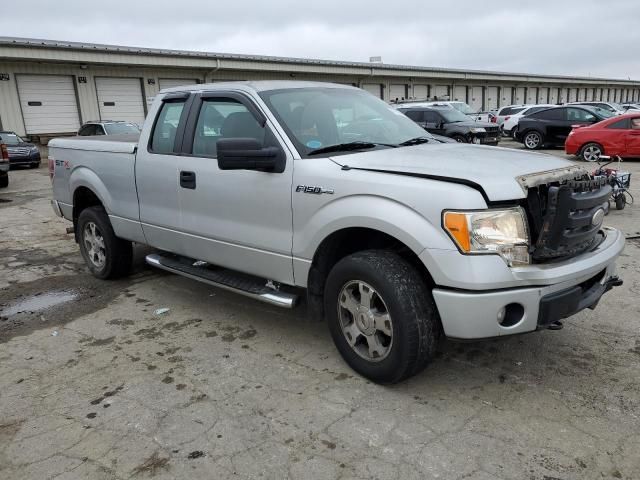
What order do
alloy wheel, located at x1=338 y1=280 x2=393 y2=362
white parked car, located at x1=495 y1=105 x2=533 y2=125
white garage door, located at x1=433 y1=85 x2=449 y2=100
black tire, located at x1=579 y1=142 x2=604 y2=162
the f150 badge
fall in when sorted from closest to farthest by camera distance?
alloy wheel, located at x1=338 y1=280 x2=393 y2=362
the f150 badge
black tire, located at x1=579 y1=142 x2=604 y2=162
white parked car, located at x1=495 y1=105 x2=533 y2=125
white garage door, located at x1=433 y1=85 x2=449 y2=100

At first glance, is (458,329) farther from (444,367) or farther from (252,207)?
(252,207)

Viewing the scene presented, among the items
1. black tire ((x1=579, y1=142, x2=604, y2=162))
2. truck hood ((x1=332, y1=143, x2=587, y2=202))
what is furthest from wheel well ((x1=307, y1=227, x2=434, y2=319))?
black tire ((x1=579, y1=142, x2=604, y2=162))

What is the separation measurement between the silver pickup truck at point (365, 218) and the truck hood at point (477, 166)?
0.04ft

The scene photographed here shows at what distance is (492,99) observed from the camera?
155 feet

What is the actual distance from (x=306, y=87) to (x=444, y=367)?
2.39 metres

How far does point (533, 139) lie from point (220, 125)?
1808 centimetres

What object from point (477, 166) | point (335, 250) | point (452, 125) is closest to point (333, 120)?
point (335, 250)

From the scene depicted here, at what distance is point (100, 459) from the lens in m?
2.71

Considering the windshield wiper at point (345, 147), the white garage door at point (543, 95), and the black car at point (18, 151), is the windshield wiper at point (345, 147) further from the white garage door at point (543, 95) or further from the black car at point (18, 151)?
the white garage door at point (543, 95)

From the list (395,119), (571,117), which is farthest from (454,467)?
(571,117)

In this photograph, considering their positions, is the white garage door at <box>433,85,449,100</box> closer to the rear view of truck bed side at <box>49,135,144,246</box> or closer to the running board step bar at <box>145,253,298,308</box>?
the rear view of truck bed side at <box>49,135,144,246</box>

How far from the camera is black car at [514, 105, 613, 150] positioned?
61.4ft

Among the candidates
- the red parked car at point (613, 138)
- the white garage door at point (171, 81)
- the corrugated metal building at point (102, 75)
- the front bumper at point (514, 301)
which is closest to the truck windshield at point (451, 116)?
the red parked car at point (613, 138)

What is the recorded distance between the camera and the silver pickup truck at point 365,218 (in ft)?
9.29
